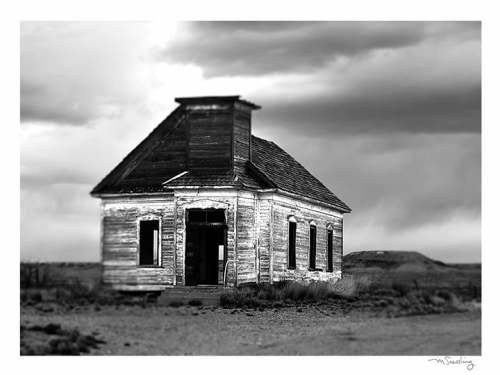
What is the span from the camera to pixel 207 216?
2928cm

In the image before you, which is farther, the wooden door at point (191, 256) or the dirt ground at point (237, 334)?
the wooden door at point (191, 256)

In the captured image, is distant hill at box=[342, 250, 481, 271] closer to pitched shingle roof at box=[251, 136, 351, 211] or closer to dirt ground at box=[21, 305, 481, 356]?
dirt ground at box=[21, 305, 481, 356]

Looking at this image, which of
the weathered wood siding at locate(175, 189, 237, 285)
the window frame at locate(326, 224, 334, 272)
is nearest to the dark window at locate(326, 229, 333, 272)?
the window frame at locate(326, 224, 334, 272)

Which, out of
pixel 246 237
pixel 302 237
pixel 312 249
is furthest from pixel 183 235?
pixel 312 249

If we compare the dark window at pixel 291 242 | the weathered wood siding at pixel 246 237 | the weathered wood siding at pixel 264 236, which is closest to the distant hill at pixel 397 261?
the dark window at pixel 291 242

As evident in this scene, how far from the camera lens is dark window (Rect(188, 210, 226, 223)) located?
95.4 feet

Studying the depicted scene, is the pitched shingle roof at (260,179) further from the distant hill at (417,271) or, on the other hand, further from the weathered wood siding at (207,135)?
the distant hill at (417,271)

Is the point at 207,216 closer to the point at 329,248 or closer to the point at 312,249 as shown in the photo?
the point at 312,249

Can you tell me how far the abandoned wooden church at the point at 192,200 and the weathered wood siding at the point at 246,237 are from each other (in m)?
0.03

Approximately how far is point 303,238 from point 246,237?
4.14 m

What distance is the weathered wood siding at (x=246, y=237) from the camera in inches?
1145

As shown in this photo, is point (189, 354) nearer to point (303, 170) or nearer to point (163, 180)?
point (163, 180)

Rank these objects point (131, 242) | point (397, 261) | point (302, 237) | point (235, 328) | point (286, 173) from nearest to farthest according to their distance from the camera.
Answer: point (235, 328)
point (131, 242)
point (397, 261)
point (302, 237)
point (286, 173)

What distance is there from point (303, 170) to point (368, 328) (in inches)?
415
